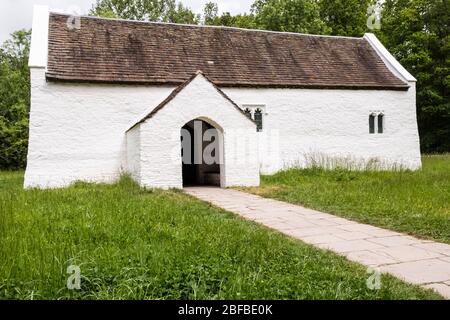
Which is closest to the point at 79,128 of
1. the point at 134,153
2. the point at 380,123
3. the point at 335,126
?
the point at 134,153

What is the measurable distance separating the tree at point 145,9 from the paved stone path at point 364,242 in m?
40.2

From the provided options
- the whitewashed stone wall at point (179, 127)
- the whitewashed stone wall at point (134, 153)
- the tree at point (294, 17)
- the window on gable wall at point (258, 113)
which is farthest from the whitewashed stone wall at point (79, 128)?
the tree at point (294, 17)

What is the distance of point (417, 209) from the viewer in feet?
27.9

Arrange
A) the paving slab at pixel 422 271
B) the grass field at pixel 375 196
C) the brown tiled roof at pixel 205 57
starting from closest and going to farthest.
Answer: the paving slab at pixel 422 271 < the grass field at pixel 375 196 < the brown tiled roof at pixel 205 57

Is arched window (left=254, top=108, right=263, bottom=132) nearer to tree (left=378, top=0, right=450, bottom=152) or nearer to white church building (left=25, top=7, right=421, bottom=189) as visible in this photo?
white church building (left=25, top=7, right=421, bottom=189)

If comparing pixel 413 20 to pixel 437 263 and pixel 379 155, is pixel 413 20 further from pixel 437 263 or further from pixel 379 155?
pixel 437 263

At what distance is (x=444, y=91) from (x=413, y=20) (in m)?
6.26

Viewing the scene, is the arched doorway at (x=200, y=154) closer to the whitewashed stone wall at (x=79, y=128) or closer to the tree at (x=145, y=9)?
the whitewashed stone wall at (x=79, y=128)

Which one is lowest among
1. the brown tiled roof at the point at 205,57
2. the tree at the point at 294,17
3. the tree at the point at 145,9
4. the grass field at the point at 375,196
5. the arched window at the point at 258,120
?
the grass field at the point at 375,196

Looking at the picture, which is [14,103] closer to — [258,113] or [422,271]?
[258,113]

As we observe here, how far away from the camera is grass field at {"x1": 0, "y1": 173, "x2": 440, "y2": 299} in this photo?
3855 millimetres

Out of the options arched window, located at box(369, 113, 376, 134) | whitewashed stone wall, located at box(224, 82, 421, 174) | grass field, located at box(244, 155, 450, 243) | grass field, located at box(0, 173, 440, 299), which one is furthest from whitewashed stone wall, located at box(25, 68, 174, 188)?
arched window, located at box(369, 113, 376, 134)

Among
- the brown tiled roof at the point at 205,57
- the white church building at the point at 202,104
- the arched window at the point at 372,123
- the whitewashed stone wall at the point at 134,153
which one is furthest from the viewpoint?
the arched window at the point at 372,123

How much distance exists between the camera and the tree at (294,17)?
3366 centimetres
